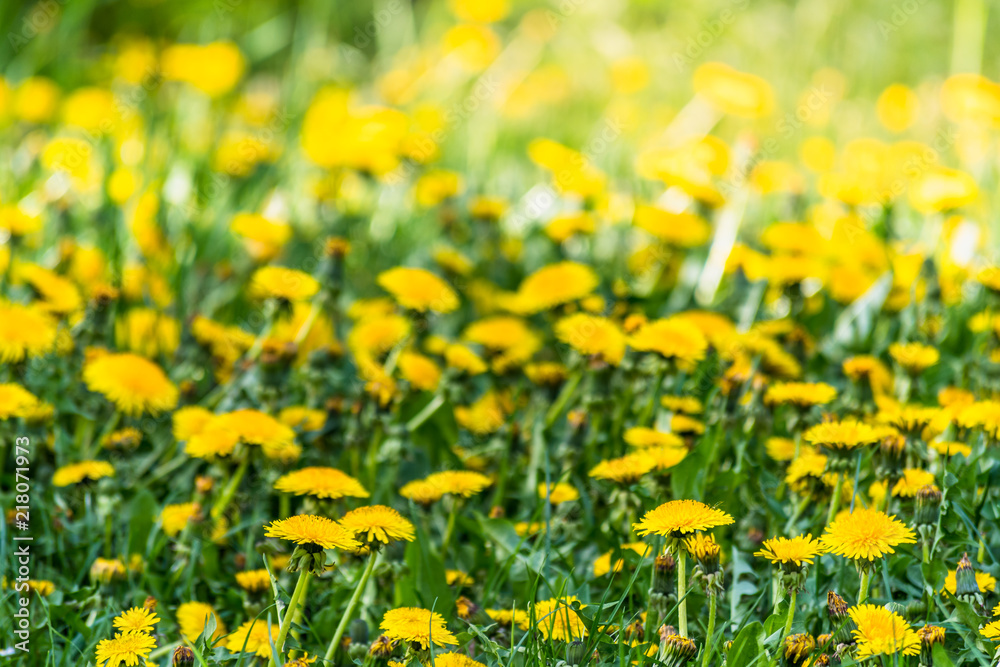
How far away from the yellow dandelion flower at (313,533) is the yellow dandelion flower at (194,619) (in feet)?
0.88

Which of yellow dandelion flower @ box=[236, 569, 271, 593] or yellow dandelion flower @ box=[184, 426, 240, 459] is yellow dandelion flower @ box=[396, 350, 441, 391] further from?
yellow dandelion flower @ box=[236, 569, 271, 593]

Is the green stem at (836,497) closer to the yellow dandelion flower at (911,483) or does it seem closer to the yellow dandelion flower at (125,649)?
the yellow dandelion flower at (911,483)

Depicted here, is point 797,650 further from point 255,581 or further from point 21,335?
point 21,335

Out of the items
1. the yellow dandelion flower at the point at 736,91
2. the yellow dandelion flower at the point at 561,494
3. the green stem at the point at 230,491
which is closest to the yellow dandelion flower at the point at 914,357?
the yellow dandelion flower at the point at 561,494

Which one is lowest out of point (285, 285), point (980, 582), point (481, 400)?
point (481, 400)

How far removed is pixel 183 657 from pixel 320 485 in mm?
282

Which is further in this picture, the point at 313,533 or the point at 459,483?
the point at 459,483

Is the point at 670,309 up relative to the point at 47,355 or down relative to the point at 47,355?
down

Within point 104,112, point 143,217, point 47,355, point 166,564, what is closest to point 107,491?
point 166,564

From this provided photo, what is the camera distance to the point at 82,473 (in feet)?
4.97

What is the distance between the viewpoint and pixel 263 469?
1.60 m

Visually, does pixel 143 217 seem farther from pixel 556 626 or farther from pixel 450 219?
pixel 556 626

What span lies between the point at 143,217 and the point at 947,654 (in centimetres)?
209

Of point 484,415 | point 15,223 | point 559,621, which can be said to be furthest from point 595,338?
point 15,223
